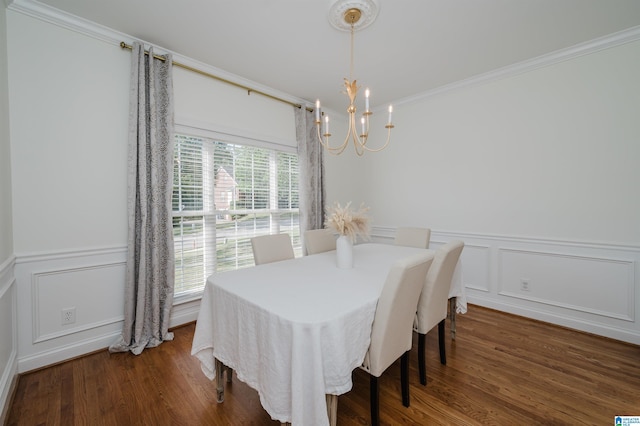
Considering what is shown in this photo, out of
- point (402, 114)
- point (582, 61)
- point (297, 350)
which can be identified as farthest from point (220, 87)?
point (582, 61)

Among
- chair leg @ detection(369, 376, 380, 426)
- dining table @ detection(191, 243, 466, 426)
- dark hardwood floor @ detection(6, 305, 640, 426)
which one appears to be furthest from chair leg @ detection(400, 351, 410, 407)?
Answer: dining table @ detection(191, 243, 466, 426)

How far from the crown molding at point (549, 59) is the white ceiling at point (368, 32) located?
0.22ft

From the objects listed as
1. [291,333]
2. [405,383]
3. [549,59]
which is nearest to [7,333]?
[291,333]

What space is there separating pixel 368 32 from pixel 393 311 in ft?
7.39

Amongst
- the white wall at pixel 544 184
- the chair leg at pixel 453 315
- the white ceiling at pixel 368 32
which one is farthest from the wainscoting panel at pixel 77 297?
the white wall at pixel 544 184

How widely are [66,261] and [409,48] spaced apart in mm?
3478

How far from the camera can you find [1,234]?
66.5 inches

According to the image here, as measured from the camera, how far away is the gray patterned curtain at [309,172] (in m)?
3.75

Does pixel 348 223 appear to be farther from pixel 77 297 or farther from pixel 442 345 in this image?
pixel 77 297

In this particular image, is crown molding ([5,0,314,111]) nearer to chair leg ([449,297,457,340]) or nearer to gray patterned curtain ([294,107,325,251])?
gray patterned curtain ([294,107,325,251])

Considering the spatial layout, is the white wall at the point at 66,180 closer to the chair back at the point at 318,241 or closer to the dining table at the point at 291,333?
the dining table at the point at 291,333

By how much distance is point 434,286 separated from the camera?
6.03 ft

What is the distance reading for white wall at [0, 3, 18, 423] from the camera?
5.40 ft

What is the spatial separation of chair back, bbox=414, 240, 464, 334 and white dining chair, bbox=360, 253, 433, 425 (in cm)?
29
